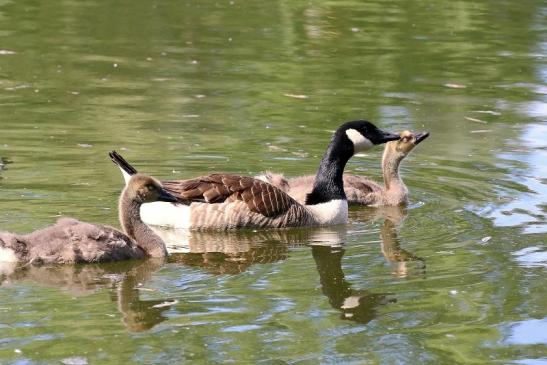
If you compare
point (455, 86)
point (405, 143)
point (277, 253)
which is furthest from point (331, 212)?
point (455, 86)

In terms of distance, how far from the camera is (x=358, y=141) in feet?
45.7

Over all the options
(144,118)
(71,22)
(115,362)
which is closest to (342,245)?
(115,362)

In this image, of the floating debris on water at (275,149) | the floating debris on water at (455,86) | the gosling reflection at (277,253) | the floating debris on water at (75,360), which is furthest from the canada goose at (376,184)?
the floating debris on water at (75,360)

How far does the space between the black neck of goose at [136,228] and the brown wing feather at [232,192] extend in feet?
4.73

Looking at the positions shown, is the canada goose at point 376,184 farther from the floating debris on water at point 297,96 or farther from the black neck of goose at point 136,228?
the floating debris on water at point 297,96

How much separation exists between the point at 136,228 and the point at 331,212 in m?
2.54

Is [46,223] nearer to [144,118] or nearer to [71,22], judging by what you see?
[144,118]

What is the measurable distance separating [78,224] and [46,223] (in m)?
1.20

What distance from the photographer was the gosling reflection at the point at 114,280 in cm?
973

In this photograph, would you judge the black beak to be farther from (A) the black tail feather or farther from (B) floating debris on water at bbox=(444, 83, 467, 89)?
(B) floating debris on water at bbox=(444, 83, 467, 89)

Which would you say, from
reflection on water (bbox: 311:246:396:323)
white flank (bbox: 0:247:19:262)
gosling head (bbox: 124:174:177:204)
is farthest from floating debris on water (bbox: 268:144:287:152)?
white flank (bbox: 0:247:19:262)

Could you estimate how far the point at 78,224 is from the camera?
11.0 metres

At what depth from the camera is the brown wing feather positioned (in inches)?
509

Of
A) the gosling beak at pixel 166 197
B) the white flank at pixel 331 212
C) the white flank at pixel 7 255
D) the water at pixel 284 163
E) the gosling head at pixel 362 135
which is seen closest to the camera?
the water at pixel 284 163
